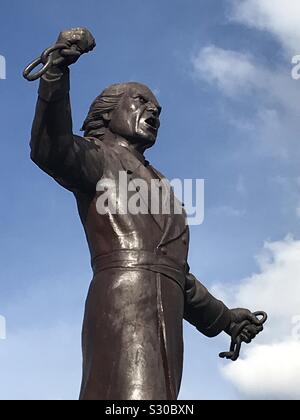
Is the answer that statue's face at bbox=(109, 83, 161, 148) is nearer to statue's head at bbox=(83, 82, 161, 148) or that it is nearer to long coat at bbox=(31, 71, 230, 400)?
statue's head at bbox=(83, 82, 161, 148)

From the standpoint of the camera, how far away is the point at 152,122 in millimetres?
7414

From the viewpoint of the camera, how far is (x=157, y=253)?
664cm

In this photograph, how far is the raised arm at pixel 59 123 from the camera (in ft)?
20.2

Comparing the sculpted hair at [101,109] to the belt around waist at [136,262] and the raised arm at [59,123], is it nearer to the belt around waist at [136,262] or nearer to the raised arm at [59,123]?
the raised arm at [59,123]

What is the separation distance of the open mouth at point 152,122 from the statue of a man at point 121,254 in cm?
2

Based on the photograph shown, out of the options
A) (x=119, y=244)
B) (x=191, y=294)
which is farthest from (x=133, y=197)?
(x=191, y=294)

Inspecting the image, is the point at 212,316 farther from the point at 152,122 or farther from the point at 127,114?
the point at 127,114

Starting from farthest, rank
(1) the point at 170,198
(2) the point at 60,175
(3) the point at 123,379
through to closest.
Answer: (1) the point at 170,198 → (2) the point at 60,175 → (3) the point at 123,379

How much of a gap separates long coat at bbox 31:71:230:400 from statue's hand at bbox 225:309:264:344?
0.84m

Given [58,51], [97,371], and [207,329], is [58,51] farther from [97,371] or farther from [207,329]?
[207,329]

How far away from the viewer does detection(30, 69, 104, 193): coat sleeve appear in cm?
619

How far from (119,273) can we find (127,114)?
5.04 ft

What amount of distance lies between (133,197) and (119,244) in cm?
44

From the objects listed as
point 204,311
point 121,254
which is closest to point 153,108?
point 121,254
